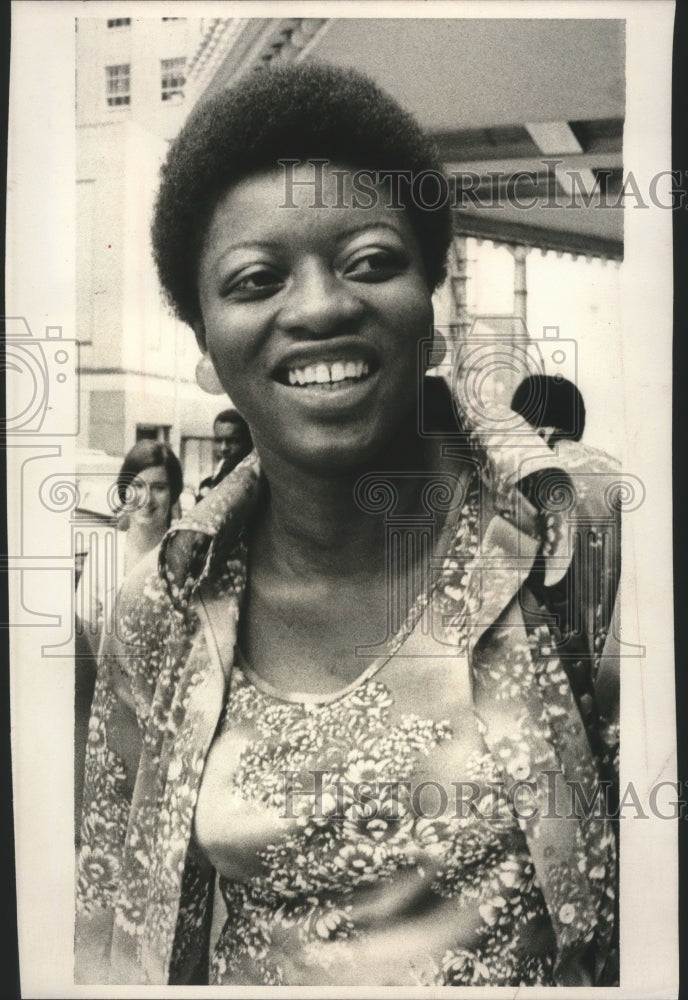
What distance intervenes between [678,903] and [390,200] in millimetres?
888

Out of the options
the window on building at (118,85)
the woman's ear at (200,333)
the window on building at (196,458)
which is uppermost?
the window on building at (118,85)

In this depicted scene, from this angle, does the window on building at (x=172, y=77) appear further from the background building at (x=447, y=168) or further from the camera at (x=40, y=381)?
the camera at (x=40, y=381)

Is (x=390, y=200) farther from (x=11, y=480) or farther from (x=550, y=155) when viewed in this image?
(x=11, y=480)

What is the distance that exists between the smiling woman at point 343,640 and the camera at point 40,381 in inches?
6.1

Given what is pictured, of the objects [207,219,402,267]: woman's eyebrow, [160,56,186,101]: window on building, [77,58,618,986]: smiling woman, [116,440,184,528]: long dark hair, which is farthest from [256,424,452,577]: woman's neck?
[160,56,186,101]: window on building

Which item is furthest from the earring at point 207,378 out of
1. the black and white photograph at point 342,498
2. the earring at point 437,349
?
the earring at point 437,349

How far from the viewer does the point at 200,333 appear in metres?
1.10

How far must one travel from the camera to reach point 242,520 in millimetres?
1120

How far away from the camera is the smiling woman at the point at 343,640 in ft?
3.45

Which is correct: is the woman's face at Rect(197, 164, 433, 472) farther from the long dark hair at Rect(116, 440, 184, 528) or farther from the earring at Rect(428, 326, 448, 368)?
the long dark hair at Rect(116, 440, 184, 528)

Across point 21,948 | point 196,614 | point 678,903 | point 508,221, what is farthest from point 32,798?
point 508,221

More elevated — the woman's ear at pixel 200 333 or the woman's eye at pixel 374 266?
the woman's eye at pixel 374 266

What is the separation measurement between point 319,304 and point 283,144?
0.18m

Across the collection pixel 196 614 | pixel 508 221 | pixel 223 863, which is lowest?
pixel 223 863
